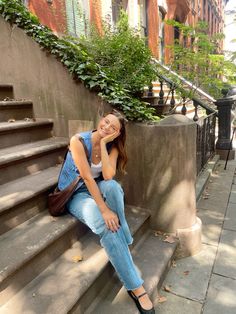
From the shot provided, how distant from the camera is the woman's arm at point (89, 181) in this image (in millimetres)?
1967

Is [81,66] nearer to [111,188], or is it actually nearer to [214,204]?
[111,188]

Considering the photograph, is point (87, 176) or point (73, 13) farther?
A: point (73, 13)

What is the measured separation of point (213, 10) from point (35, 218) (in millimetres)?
31317

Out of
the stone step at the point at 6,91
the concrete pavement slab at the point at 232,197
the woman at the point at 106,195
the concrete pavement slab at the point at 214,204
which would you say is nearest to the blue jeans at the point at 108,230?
the woman at the point at 106,195

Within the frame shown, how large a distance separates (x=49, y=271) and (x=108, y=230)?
1.74 feet

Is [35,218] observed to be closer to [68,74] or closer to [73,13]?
[68,74]

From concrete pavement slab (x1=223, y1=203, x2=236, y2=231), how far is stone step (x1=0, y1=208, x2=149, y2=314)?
1821 mm

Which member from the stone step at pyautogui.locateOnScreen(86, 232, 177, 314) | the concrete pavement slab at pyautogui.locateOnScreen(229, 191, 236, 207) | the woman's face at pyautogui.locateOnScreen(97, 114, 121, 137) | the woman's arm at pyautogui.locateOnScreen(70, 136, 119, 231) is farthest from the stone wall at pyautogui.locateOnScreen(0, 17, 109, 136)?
the concrete pavement slab at pyautogui.locateOnScreen(229, 191, 236, 207)

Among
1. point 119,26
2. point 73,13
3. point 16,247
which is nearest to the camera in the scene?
point 16,247

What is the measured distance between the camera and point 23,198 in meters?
2.16

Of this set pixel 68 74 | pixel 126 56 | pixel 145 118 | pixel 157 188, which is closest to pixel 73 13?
pixel 126 56

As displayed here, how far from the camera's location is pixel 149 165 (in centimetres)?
267

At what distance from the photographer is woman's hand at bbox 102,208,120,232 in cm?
195

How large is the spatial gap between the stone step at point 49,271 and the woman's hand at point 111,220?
316 millimetres
